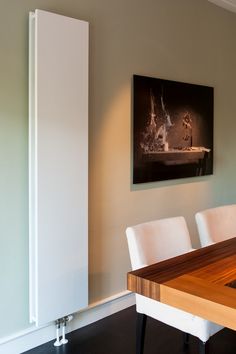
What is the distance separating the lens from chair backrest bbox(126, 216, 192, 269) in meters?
2.07

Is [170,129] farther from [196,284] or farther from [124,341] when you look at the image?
[196,284]

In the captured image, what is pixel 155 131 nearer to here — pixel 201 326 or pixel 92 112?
pixel 92 112

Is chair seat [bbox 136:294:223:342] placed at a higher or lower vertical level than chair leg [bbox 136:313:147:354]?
higher

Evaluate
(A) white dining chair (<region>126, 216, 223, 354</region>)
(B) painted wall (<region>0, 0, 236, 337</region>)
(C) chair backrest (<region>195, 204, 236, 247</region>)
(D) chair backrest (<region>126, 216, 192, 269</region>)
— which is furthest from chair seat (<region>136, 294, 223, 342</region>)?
(B) painted wall (<region>0, 0, 236, 337</region>)

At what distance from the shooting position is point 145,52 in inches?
120

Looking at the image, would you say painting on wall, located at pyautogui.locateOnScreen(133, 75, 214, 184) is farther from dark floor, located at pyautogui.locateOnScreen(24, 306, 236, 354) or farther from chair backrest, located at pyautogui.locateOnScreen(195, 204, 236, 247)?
dark floor, located at pyautogui.locateOnScreen(24, 306, 236, 354)

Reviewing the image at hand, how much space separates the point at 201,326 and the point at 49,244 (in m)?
1.04

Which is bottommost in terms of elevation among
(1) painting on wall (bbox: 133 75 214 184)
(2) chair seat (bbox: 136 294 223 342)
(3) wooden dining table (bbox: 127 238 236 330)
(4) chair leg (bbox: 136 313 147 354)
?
(4) chair leg (bbox: 136 313 147 354)

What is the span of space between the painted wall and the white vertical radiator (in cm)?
10

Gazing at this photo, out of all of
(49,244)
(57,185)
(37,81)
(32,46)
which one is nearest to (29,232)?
(49,244)

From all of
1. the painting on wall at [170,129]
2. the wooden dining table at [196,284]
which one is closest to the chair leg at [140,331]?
the wooden dining table at [196,284]

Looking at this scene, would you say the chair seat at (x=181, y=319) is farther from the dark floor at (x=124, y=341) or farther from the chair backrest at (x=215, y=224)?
the chair backrest at (x=215, y=224)

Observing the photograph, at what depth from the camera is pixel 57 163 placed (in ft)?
7.80

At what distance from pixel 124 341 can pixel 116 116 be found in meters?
1.63
